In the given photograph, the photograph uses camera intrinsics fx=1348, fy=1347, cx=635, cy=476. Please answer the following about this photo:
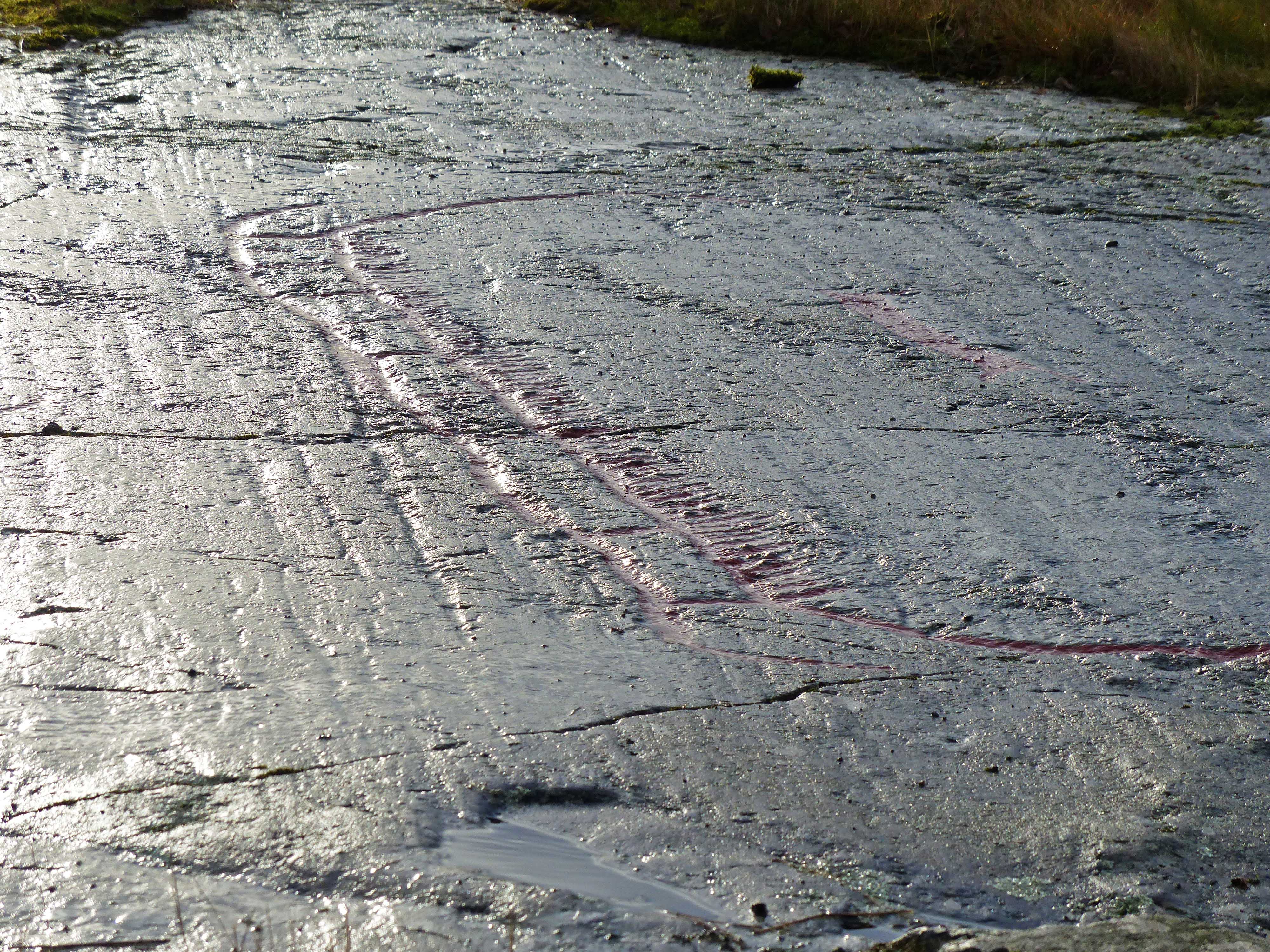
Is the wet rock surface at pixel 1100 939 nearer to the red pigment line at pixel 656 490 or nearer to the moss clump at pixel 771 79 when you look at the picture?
the red pigment line at pixel 656 490

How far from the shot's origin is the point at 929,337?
352 centimetres

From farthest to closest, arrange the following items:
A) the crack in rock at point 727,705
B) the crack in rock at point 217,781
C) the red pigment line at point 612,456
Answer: the red pigment line at point 612,456, the crack in rock at point 727,705, the crack in rock at point 217,781

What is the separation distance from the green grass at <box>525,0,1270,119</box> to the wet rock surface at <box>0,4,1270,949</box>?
5.72 ft

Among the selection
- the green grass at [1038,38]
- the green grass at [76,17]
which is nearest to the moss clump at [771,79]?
the green grass at [1038,38]

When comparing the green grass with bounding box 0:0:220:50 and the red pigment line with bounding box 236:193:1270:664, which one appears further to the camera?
the green grass with bounding box 0:0:220:50

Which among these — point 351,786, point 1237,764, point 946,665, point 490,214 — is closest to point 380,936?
point 351,786

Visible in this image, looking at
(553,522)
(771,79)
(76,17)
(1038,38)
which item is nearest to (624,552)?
(553,522)

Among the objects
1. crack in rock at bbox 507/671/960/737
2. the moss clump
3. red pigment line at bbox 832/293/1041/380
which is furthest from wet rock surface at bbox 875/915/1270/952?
the moss clump

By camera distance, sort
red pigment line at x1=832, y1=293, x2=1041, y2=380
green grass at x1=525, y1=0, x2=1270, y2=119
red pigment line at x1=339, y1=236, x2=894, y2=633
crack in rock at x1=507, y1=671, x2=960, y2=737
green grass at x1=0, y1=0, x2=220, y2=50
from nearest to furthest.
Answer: crack in rock at x1=507, y1=671, x2=960, y2=737, red pigment line at x1=339, y1=236, x2=894, y2=633, red pigment line at x1=832, y1=293, x2=1041, y2=380, green grass at x1=525, y1=0, x2=1270, y2=119, green grass at x1=0, y1=0, x2=220, y2=50

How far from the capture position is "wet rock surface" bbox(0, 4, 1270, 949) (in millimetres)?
1663

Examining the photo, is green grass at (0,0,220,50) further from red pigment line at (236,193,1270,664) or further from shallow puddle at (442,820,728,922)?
shallow puddle at (442,820,728,922)

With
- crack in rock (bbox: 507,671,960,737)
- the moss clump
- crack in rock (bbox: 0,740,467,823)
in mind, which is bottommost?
crack in rock (bbox: 507,671,960,737)

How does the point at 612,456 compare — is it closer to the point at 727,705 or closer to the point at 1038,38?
the point at 727,705

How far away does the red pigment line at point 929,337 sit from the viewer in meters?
3.33
